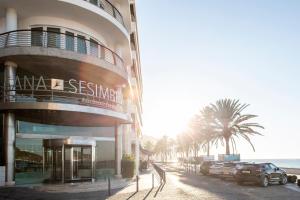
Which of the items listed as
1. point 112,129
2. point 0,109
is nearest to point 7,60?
point 0,109

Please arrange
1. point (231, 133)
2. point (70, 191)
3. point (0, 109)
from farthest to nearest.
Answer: point (231, 133)
point (0, 109)
point (70, 191)

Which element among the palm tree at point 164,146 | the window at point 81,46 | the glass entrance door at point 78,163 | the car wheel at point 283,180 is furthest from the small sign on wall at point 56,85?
the palm tree at point 164,146

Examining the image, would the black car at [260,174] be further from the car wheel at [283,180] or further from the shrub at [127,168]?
the shrub at [127,168]

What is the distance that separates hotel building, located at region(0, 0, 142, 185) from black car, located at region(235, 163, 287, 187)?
30.0 feet

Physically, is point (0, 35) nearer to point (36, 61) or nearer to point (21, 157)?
point (36, 61)

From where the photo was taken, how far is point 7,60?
21.4 m

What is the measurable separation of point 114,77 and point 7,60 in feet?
26.3

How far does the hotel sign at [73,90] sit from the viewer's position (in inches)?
872

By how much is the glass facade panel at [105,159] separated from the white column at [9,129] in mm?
7812

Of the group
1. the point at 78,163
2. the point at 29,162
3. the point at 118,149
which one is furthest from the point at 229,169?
the point at 29,162

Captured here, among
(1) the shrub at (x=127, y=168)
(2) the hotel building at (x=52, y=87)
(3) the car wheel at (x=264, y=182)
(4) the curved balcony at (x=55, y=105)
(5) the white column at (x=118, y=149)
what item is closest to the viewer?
(4) the curved balcony at (x=55, y=105)

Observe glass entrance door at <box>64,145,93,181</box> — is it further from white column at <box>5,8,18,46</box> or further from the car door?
the car door

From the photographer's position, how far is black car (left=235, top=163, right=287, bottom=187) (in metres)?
23.2

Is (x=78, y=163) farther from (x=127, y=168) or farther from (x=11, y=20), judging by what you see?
(x=11, y=20)
